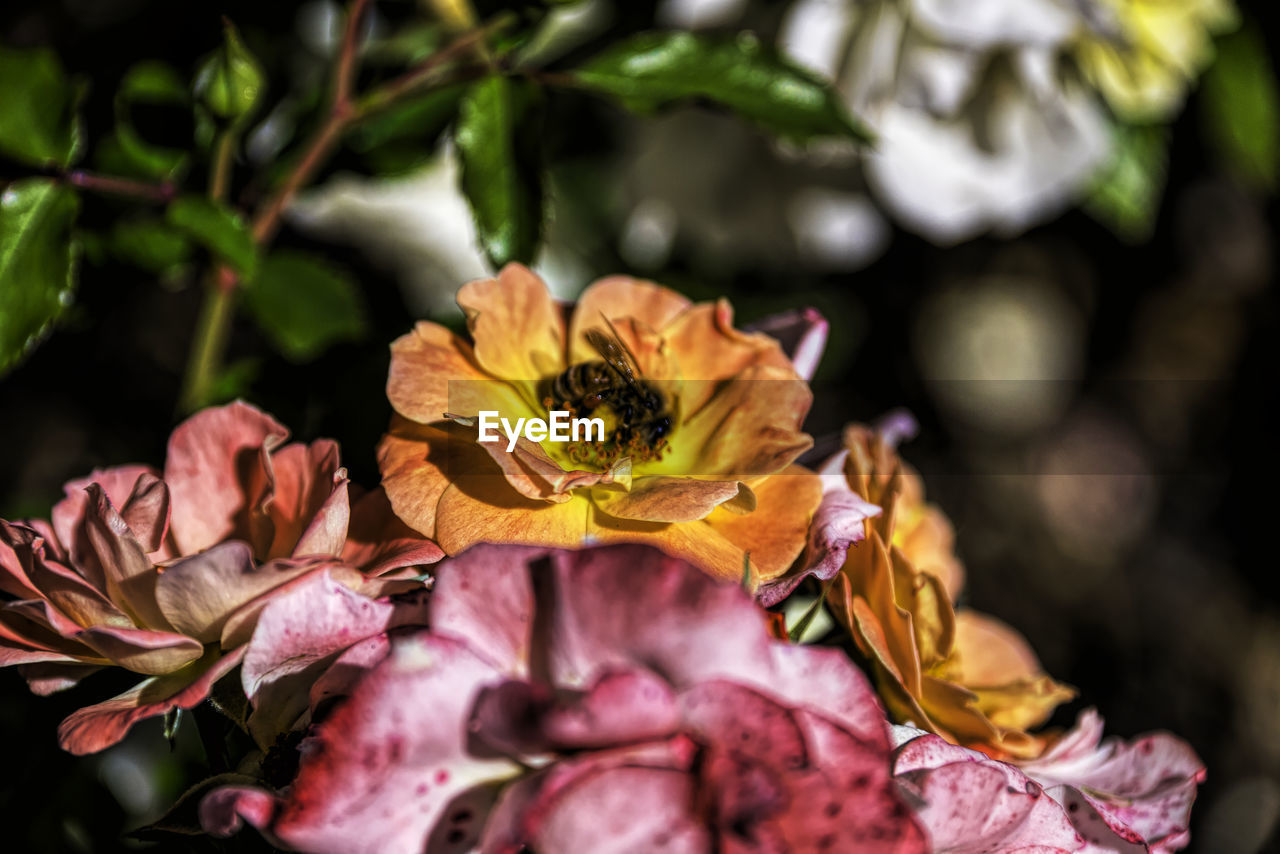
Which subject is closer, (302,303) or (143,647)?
(143,647)

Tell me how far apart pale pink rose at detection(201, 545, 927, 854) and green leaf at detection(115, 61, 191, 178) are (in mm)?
453

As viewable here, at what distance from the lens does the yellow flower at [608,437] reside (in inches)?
15.5

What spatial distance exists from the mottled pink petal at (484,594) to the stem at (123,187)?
15.6 inches

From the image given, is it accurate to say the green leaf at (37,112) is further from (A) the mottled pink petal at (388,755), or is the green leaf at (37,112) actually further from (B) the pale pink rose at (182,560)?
(A) the mottled pink petal at (388,755)

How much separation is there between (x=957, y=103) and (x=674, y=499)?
669mm

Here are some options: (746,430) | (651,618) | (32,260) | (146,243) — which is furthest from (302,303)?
(651,618)

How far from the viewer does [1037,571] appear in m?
1.79

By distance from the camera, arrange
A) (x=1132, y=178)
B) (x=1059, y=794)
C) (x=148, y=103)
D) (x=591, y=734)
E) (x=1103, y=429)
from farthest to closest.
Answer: (x=1103, y=429) → (x=1132, y=178) → (x=148, y=103) → (x=1059, y=794) → (x=591, y=734)

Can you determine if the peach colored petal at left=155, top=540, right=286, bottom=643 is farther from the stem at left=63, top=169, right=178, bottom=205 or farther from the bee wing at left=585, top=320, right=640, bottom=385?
the stem at left=63, top=169, right=178, bottom=205

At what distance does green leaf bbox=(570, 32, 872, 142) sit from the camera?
2.00 ft

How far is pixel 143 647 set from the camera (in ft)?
1.19

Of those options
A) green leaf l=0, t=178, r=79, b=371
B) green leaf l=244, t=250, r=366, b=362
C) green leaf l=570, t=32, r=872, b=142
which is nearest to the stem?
green leaf l=0, t=178, r=79, b=371

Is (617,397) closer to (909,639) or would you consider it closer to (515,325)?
(515,325)

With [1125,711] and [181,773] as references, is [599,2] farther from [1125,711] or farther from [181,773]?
[1125,711]
